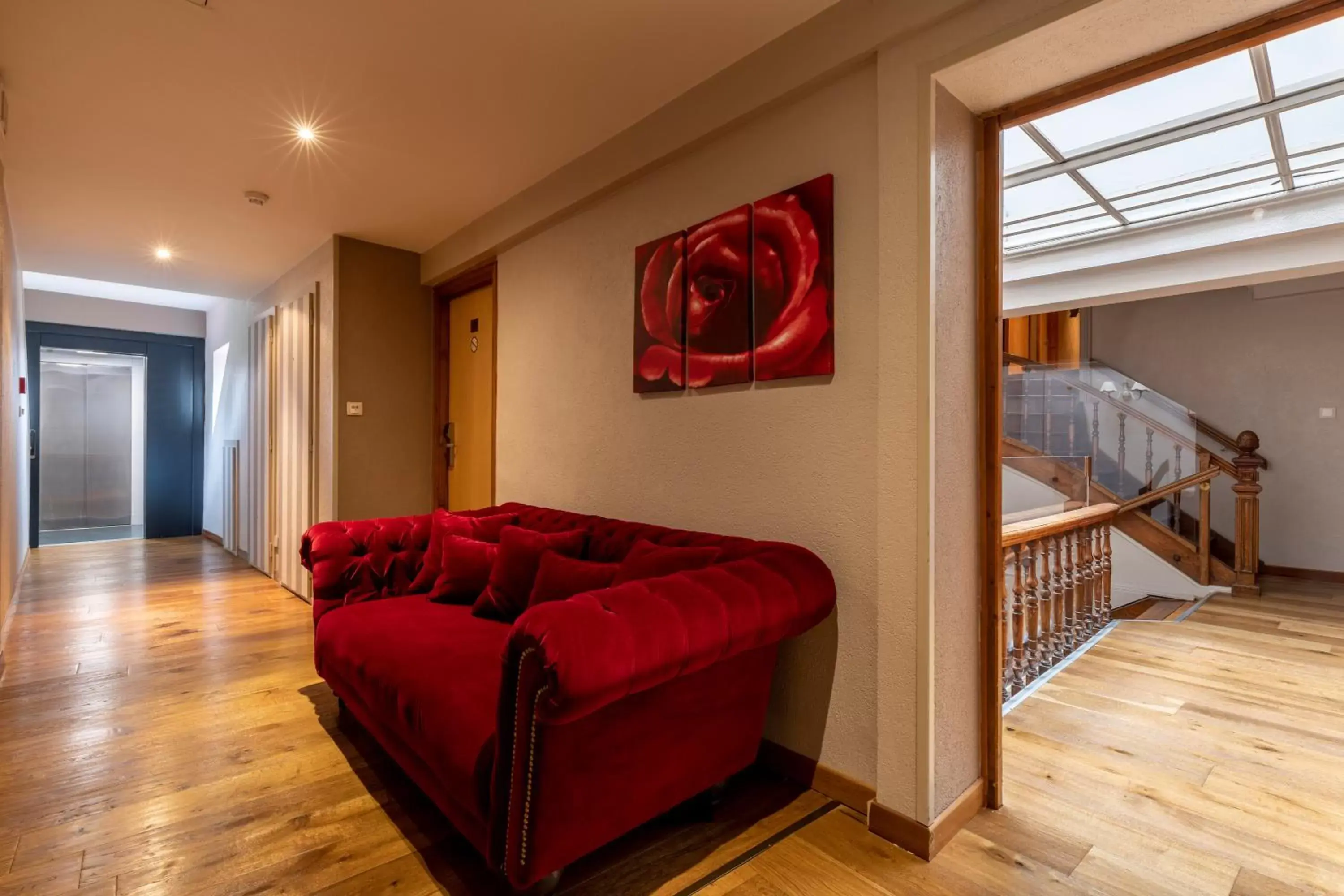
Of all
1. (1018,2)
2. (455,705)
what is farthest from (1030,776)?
(1018,2)

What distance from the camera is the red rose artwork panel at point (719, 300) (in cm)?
235

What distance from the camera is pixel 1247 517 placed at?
5.35m

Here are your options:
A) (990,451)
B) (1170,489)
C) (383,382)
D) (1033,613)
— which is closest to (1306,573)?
(1170,489)

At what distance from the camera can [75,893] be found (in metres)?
1.59

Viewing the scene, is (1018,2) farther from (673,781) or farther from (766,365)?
(673,781)

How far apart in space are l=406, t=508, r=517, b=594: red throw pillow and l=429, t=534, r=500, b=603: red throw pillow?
95 mm

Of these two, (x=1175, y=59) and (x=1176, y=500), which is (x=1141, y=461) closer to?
(x=1176, y=500)

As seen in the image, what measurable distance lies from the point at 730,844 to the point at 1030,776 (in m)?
1.15

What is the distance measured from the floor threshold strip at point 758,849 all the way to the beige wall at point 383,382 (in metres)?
3.53

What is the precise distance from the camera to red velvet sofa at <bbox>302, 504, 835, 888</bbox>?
1359 mm

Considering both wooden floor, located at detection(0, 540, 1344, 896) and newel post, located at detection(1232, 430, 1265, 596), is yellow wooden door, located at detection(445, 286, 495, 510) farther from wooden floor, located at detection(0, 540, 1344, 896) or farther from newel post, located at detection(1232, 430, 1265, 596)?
newel post, located at detection(1232, 430, 1265, 596)

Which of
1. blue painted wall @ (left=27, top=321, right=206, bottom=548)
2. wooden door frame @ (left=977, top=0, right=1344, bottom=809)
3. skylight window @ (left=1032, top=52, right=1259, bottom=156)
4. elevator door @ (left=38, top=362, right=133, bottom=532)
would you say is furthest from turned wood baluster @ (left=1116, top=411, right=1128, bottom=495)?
elevator door @ (left=38, top=362, right=133, bottom=532)

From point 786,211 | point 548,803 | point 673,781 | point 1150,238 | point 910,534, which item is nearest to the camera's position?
point 548,803

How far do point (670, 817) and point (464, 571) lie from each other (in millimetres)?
1286
